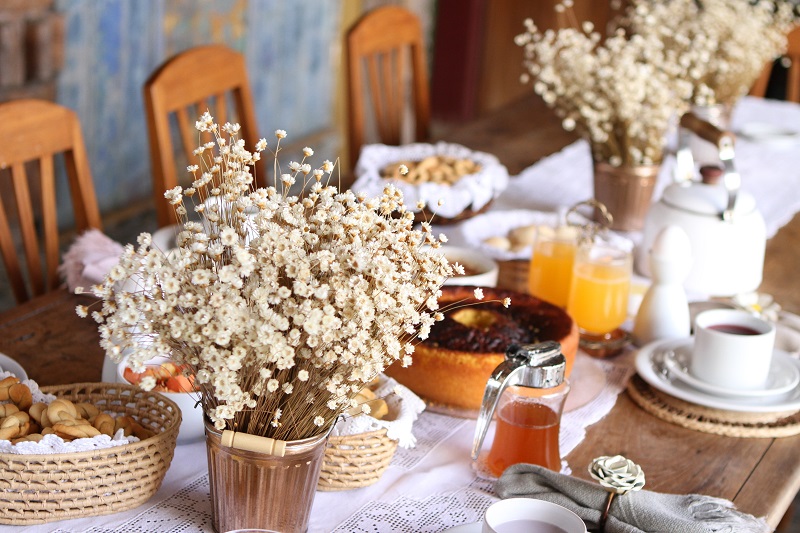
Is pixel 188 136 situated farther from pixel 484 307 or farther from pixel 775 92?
pixel 775 92

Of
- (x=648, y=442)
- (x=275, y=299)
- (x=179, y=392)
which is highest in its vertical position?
(x=275, y=299)

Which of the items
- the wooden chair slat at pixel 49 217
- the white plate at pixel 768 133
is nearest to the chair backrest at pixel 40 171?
the wooden chair slat at pixel 49 217

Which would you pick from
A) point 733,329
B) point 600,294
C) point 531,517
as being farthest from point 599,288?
point 531,517

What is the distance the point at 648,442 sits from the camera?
1.23m

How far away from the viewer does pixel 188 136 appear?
2006 mm

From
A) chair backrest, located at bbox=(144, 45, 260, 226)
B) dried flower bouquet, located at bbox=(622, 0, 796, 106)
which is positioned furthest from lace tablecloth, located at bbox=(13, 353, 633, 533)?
dried flower bouquet, located at bbox=(622, 0, 796, 106)

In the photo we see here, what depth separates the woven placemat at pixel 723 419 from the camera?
49.6 inches

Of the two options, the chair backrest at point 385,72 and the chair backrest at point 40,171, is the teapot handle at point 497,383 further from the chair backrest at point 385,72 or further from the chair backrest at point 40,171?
the chair backrest at point 385,72

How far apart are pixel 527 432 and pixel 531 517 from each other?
219 mm

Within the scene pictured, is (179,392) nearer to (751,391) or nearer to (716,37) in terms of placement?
(751,391)

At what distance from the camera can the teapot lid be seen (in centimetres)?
159

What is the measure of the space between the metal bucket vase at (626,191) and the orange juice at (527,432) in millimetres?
869

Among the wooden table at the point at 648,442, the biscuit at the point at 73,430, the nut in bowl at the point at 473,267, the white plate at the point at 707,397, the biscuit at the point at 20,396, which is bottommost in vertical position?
the wooden table at the point at 648,442

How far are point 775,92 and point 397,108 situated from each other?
2351mm
